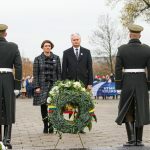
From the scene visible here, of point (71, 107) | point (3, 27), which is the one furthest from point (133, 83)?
point (3, 27)

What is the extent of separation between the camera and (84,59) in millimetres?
12953

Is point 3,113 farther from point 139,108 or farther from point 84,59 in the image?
point 84,59

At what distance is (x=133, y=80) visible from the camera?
34.0ft

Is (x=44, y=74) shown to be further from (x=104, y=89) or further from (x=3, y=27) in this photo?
(x=104, y=89)

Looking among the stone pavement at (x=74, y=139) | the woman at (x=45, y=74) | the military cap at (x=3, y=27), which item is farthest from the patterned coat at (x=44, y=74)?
the military cap at (x=3, y=27)

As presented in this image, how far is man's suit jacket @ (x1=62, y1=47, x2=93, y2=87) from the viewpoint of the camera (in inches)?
505

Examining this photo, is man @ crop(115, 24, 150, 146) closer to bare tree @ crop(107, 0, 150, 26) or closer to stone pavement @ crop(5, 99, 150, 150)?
stone pavement @ crop(5, 99, 150, 150)

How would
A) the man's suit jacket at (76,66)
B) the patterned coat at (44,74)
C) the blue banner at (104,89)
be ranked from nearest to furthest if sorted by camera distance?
the man's suit jacket at (76,66) → the patterned coat at (44,74) → the blue banner at (104,89)

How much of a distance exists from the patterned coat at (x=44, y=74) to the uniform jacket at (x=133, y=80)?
9.46 feet

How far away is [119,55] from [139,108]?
3.25 feet

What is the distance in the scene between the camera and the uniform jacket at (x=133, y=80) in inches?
408

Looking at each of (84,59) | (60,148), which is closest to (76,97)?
(60,148)

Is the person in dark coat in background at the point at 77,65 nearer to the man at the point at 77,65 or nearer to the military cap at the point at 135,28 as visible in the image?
the man at the point at 77,65

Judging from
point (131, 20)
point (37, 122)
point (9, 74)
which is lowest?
point (37, 122)
